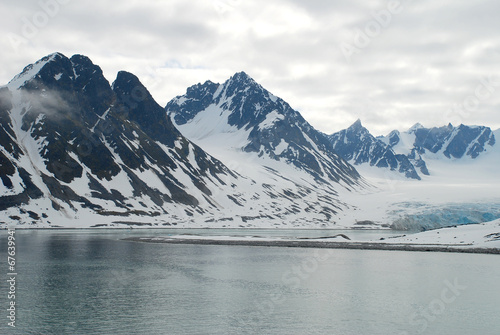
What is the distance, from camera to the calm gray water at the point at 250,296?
3450 centimetres

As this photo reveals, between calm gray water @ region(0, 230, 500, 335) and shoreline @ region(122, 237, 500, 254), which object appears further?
shoreline @ region(122, 237, 500, 254)

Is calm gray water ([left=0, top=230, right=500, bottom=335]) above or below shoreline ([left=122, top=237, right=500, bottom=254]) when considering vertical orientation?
below

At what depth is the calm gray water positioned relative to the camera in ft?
113

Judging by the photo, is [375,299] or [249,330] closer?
[249,330]

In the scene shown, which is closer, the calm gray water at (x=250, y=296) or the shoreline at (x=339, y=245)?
the calm gray water at (x=250, y=296)

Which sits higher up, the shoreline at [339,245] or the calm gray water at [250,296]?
the shoreline at [339,245]

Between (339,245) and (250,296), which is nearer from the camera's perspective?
(250,296)

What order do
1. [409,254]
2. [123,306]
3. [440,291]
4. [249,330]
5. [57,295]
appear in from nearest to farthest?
[249,330] < [123,306] < [57,295] < [440,291] < [409,254]

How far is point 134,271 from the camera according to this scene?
60.9 metres

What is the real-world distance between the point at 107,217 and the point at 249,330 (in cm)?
15848

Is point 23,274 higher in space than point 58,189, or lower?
lower

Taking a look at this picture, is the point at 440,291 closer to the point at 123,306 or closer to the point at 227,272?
the point at 227,272

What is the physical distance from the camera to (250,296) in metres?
Result: 45.6

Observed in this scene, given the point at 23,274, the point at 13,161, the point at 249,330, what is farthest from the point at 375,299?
the point at 13,161
